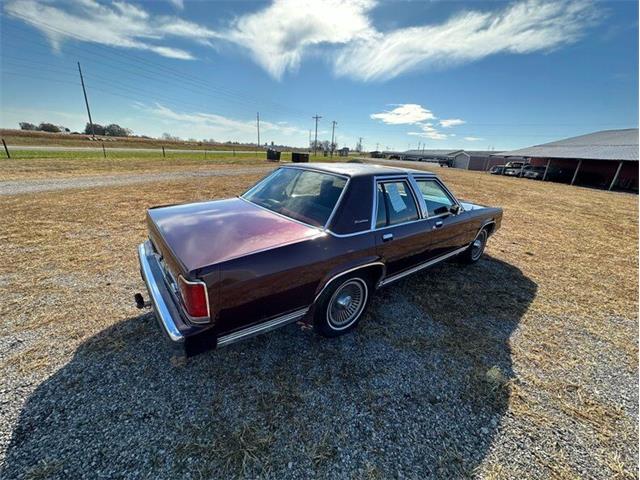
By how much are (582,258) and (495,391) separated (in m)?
5.01

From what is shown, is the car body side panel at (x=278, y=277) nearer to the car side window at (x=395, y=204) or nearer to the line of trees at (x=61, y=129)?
the car side window at (x=395, y=204)

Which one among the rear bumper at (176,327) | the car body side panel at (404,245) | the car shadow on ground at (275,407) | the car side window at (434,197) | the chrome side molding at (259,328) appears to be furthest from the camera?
the car side window at (434,197)

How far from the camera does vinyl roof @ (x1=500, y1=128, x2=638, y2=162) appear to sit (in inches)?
944

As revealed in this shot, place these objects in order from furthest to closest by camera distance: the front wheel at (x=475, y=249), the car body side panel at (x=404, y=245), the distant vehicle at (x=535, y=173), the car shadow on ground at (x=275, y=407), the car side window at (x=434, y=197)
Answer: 1. the distant vehicle at (x=535, y=173)
2. the front wheel at (x=475, y=249)
3. the car side window at (x=434, y=197)
4. the car body side panel at (x=404, y=245)
5. the car shadow on ground at (x=275, y=407)

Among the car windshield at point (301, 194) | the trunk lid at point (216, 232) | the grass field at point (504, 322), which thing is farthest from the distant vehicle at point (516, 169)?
the trunk lid at point (216, 232)

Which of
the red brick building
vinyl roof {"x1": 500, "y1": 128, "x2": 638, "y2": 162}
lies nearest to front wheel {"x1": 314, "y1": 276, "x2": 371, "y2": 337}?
the red brick building

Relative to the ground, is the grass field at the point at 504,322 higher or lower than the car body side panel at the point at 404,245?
lower

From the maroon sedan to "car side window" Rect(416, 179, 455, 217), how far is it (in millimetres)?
18

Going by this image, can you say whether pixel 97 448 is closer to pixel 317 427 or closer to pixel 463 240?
pixel 317 427

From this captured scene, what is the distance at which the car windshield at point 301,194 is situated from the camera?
2658mm

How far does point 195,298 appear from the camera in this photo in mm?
1801

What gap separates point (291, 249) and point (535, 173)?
36.3 metres

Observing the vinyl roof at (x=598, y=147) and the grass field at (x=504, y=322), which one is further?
the vinyl roof at (x=598, y=147)

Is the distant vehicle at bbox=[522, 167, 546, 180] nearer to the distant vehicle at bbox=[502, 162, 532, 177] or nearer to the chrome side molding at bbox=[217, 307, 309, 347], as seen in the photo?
the distant vehicle at bbox=[502, 162, 532, 177]
